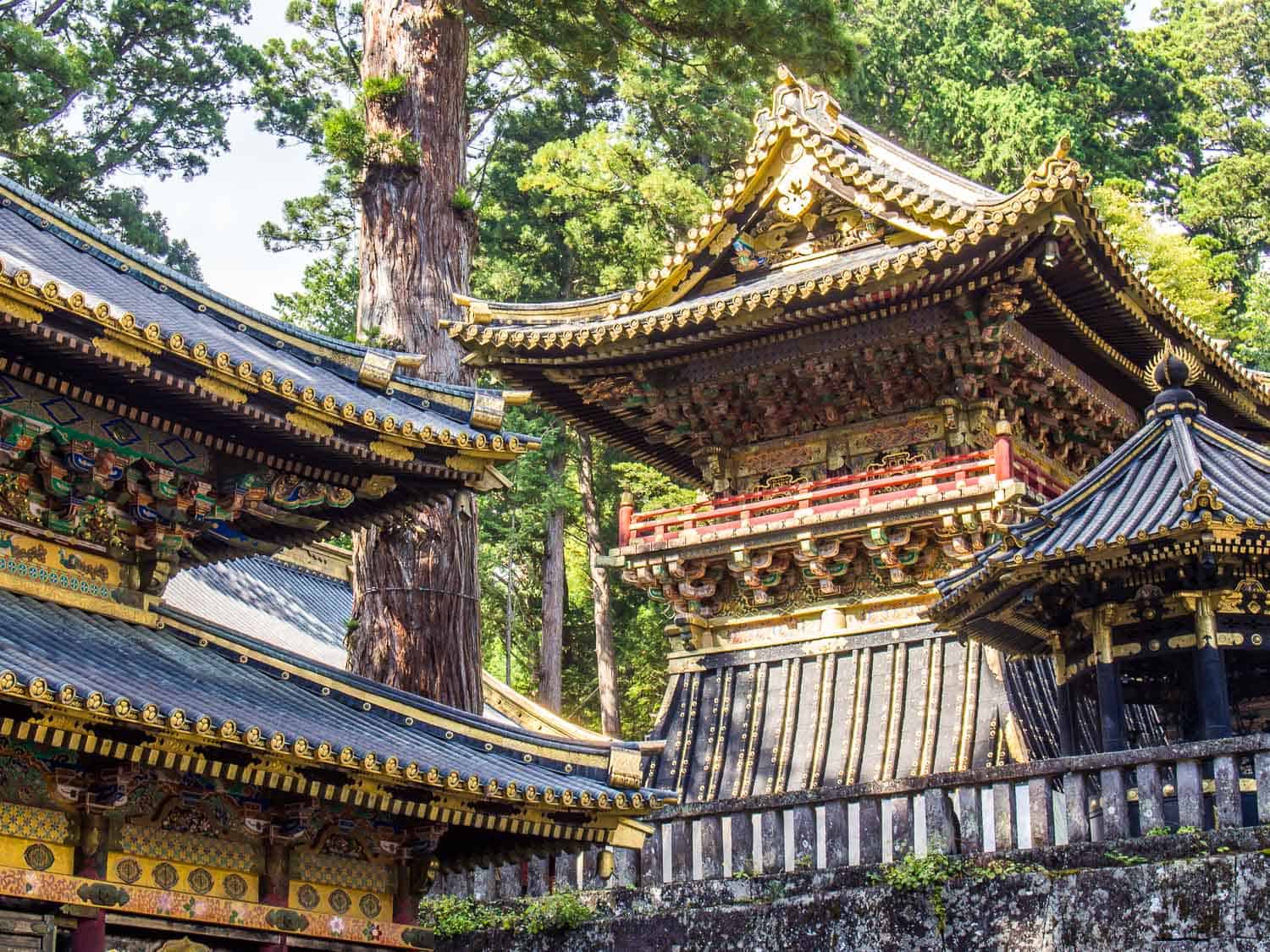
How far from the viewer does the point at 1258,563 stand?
12.5 metres

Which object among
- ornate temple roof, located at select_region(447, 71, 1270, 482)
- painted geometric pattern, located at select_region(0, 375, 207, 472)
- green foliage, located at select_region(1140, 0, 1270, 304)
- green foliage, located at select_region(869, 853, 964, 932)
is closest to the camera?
painted geometric pattern, located at select_region(0, 375, 207, 472)

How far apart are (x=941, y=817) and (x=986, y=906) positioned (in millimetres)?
852

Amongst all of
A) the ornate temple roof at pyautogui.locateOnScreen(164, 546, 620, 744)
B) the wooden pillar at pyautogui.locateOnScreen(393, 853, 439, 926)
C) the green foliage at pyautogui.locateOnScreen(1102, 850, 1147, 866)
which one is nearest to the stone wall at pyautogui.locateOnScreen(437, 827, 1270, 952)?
the green foliage at pyautogui.locateOnScreen(1102, 850, 1147, 866)

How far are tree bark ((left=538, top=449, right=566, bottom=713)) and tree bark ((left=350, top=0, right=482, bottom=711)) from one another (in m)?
15.1

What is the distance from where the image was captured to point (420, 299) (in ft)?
50.4

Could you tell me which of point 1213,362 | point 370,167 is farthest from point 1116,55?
point 370,167

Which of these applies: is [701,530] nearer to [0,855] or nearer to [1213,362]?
[1213,362]

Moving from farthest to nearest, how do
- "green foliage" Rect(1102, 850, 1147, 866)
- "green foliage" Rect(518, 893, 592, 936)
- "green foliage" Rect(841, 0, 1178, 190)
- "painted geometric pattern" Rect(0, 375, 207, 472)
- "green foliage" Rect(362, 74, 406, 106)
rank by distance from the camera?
"green foliage" Rect(841, 0, 1178, 190) → "green foliage" Rect(362, 74, 406, 106) → "green foliage" Rect(518, 893, 592, 936) → "green foliage" Rect(1102, 850, 1147, 866) → "painted geometric pattern" Rect(0, 375, 207, 472)

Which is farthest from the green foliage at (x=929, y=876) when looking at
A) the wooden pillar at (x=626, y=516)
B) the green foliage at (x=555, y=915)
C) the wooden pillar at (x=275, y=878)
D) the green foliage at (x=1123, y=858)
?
the wooden pillar at (x=626, y=516)

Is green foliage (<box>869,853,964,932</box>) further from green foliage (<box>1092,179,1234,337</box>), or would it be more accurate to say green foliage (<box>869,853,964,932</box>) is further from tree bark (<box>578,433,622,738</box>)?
green foliage (<box>1092,179,1234,337</box>)

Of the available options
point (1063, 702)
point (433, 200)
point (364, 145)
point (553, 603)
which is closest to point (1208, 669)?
point (1063, 702)

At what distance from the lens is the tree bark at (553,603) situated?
3053 cm

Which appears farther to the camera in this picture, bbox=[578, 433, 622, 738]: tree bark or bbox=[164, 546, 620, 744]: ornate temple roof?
bbox=[578, 433, 622, 738]: tree bark

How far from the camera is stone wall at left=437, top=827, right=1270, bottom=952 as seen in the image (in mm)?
11242
